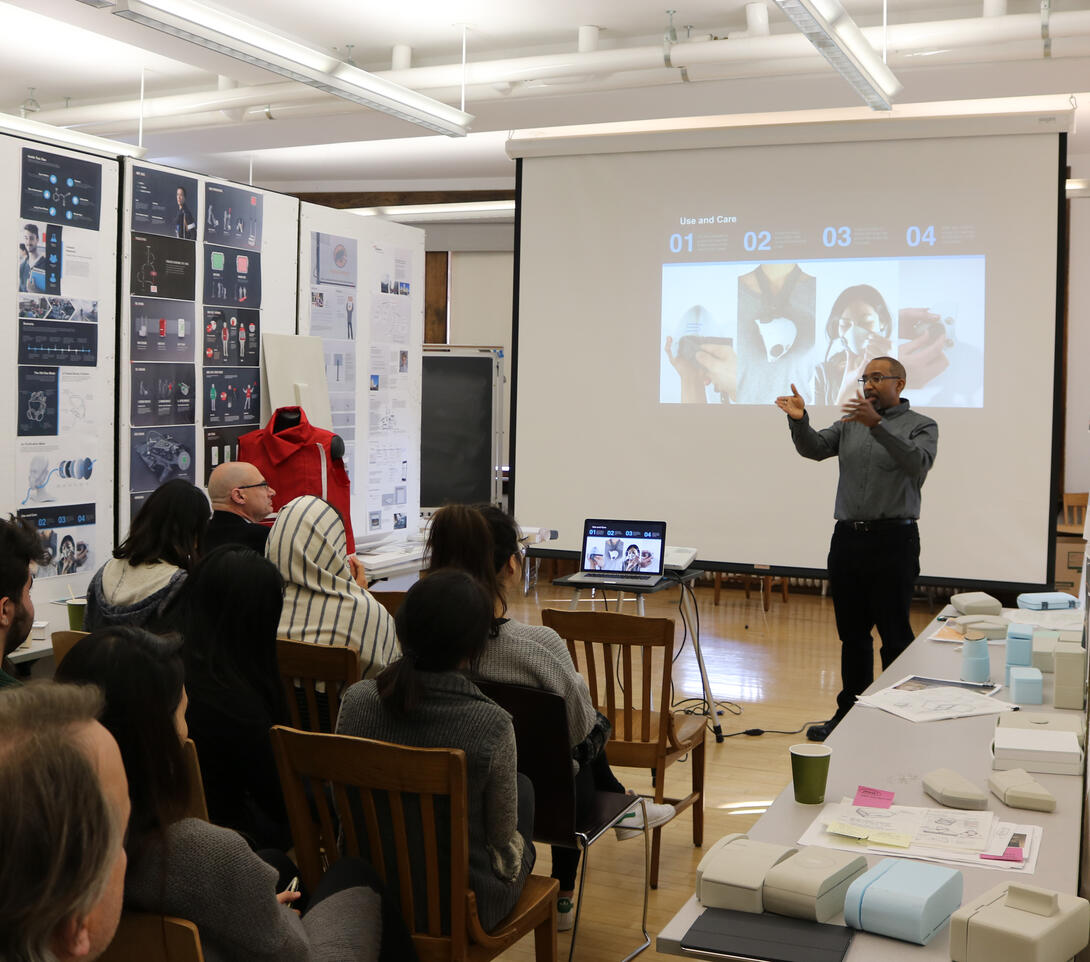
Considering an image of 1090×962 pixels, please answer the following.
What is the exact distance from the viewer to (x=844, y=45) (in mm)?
4695

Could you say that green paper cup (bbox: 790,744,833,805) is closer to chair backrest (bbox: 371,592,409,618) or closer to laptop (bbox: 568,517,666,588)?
chair backrest (bbox: 371,592,409,618)

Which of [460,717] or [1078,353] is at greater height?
[1078,353]

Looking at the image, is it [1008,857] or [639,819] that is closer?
[1008,857]

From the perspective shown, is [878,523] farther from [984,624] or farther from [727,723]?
[984,624]

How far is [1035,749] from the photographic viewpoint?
2170 millimetres

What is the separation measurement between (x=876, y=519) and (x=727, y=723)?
114 centimetres

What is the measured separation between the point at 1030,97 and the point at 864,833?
602 centimetres

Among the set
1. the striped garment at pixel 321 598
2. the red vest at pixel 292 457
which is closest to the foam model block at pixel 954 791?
the striped garment at pixel 321 598

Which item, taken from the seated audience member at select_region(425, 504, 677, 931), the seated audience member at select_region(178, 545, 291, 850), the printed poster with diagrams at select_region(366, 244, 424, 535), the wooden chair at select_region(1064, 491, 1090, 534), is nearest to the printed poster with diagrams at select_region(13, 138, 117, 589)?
the printed poster with diagrams at select_region(366, 244, 424, 535)

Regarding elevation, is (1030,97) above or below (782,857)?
above

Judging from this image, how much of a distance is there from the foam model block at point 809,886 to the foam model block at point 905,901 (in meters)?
0.02

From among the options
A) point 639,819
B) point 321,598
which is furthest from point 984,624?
point 321,598

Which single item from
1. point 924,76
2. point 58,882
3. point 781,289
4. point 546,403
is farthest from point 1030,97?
point 58,882

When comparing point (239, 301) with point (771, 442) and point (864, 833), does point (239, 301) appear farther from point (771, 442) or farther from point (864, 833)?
point (864, 833)
